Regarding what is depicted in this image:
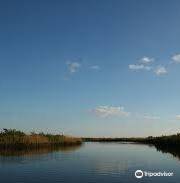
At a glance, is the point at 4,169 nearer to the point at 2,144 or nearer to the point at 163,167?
the point at 163,167

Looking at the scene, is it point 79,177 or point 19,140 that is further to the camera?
point 19,140

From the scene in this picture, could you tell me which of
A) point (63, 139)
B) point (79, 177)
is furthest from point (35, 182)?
point (63, 139)

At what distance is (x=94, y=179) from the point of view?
26.7 meters

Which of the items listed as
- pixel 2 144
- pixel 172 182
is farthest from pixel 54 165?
pixel 2 144

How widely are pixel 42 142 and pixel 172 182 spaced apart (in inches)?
1812

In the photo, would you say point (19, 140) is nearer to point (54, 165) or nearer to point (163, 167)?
point (54, 165)

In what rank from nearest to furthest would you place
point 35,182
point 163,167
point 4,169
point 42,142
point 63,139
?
point 35,182, point 4,169, point 163,167, point 42,142, point 63,139

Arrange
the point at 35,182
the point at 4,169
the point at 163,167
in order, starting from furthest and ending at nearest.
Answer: the point at 163,167 < the point at 4,169 < the point at 35,182

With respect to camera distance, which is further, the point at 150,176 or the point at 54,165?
the point at 54,165

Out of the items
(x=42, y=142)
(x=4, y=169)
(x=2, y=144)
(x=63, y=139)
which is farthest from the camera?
(x=63, y=139)

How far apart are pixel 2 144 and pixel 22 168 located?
31.0 metres

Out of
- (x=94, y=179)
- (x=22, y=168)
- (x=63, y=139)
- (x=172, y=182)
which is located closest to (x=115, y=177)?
(x=94, y=179)

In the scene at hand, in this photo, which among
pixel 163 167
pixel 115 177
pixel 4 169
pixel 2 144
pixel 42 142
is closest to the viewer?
pixel 115 177

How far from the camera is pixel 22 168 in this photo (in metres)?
32.5
